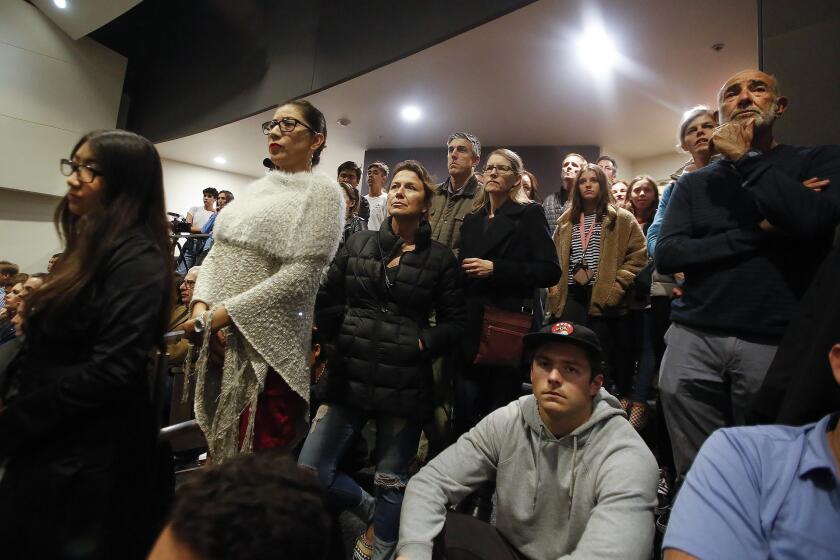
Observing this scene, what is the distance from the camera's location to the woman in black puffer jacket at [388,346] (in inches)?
69.4

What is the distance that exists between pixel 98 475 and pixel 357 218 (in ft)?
7.35

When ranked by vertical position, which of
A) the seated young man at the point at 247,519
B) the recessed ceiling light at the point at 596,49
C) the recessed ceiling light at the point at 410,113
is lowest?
the seated young man at the point at 247,519

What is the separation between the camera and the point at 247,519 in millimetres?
639

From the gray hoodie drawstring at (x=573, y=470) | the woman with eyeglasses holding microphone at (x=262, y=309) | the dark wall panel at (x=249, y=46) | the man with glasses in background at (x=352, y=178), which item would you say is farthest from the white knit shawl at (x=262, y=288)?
the dark wall panel at (x=249, y=46)

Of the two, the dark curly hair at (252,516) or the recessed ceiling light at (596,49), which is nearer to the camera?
the dark curly hair at (252,516)

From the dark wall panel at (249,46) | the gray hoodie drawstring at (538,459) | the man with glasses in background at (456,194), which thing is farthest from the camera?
the dark wall panel at (249,46)

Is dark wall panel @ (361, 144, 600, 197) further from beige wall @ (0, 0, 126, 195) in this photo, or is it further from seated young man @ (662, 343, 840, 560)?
seated young man @ (662, 343, 840, 560)

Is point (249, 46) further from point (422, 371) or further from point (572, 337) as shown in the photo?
point (572, 337)

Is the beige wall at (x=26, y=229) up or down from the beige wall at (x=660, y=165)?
down

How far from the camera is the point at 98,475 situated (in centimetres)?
112

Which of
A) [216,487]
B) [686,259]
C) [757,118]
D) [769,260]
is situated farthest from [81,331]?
[757,118]

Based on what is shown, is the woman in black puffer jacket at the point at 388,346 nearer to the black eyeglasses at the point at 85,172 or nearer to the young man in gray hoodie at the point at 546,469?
the young man in gray hoodie at the point at 546,469

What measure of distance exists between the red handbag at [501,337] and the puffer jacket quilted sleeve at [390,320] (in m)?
0.16

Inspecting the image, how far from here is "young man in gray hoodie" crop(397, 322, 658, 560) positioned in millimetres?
1416
